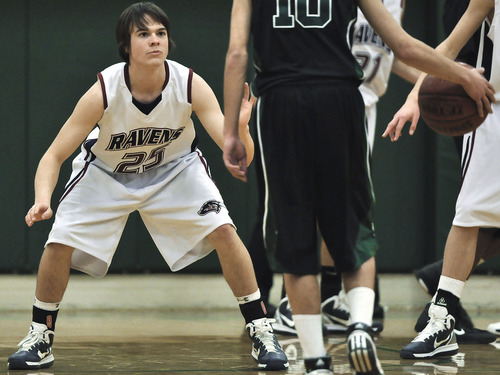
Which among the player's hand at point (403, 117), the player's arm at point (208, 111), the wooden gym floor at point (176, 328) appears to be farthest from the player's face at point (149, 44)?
the wooden gym floor at point (176, 328)

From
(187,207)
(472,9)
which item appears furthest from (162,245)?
(472,9)

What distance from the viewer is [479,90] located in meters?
3.63

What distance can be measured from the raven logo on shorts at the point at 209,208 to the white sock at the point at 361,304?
1129 millimetres

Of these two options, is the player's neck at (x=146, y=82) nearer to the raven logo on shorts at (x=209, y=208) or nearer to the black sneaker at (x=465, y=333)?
the raven logo on shorts at (x=209, y=208)

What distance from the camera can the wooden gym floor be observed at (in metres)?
4.27

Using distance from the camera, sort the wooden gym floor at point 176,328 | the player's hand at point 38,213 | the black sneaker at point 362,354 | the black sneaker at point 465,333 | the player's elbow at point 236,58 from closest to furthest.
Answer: the black sneaker at point 362,354, the player's elbow at point 236,58, the player's hand at point 38,213, the wooden gym floor at point 176,328, the black sneaker at point 465,333

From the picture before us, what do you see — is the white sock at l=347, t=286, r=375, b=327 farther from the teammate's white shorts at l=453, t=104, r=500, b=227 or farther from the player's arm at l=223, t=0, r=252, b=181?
the teammate's white shorts at l=453, t=104, r=500, b=227

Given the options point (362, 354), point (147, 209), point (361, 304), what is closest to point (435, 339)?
point (361, 304)

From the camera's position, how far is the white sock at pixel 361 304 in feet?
11.2

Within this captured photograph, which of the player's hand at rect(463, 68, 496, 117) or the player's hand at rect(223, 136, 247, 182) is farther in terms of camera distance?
the player's hand at rect(463, 68, 496, 117)

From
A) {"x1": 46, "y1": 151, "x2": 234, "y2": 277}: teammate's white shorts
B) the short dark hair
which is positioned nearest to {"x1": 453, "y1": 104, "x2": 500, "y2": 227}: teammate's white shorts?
{"x1": 46, "y1": 151, "x2": 234, "y2": 277}: teammate's white shorts

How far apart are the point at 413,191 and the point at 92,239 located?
12.1ft

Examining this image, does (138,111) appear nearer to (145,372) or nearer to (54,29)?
(145,372)

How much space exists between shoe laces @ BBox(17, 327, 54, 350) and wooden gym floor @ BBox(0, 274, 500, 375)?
14 centimetres
